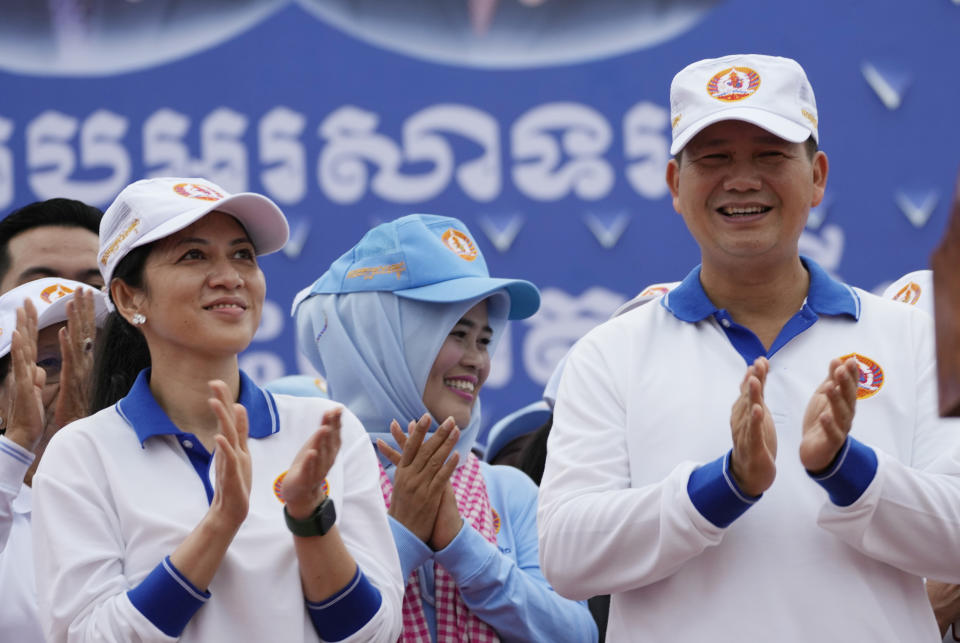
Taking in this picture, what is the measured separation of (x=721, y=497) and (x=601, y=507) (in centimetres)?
20

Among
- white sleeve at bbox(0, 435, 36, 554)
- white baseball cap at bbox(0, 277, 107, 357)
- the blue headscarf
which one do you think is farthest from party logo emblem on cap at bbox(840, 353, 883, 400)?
white baseball cap at bbox(0, 277, 107, 357)

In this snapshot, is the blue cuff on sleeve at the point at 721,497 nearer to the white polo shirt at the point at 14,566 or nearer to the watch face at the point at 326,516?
the watch face at the point at 326,516

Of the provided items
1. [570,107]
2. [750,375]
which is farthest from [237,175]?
[750,375]

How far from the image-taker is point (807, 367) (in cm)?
206

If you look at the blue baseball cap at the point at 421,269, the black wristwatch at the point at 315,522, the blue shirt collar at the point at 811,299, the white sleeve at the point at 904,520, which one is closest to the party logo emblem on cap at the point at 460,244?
the blue baseball cap at the point at 421,269

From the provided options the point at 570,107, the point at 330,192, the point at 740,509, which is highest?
the point at 570,107

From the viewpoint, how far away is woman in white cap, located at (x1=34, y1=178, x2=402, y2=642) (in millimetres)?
1938

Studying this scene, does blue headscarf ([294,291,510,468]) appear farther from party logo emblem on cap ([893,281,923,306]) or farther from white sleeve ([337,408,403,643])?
party logo emblem on cap ([893,281,923,306])

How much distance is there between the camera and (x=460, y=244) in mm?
2979

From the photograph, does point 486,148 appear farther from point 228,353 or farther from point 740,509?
→ point 740,509

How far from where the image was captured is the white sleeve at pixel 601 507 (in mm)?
1896

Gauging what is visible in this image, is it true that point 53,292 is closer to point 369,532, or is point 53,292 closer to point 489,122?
point 369,532

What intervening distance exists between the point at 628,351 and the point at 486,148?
2188mm

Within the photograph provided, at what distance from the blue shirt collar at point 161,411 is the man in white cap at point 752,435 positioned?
50 cm
